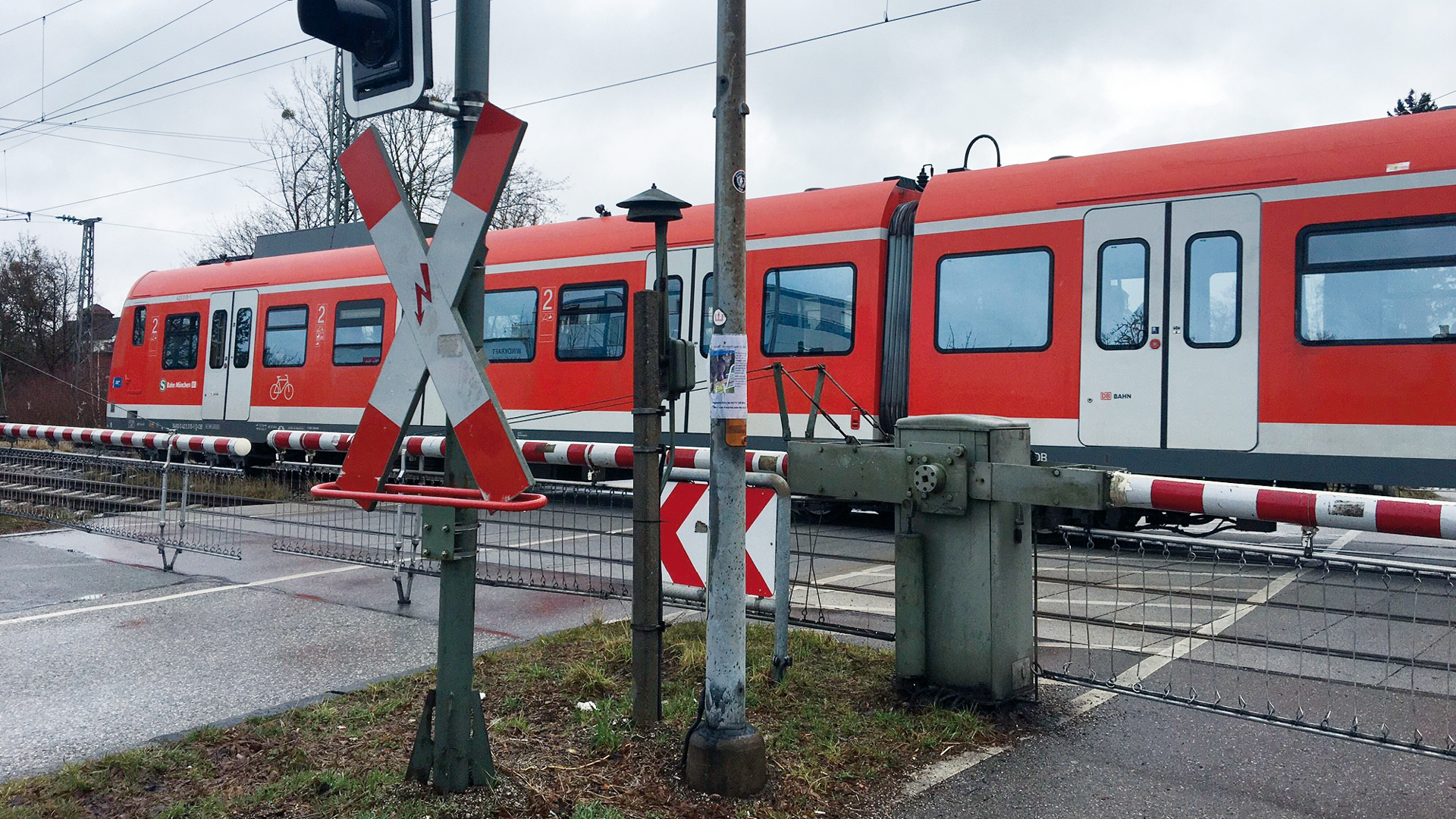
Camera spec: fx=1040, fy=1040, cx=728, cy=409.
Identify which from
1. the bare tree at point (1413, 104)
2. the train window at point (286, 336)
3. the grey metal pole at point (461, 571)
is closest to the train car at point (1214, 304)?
the grey metal pole at point (461, 571)

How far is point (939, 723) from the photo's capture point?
4.44 meters

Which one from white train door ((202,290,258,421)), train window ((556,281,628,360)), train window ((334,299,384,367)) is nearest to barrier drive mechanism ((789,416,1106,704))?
train window ((556,281,628,360))

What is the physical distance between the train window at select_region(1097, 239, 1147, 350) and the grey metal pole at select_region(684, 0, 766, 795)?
274 inches

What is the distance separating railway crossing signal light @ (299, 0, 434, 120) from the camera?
11.3 feet

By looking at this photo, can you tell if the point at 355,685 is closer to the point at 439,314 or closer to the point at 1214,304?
the point at 439,314

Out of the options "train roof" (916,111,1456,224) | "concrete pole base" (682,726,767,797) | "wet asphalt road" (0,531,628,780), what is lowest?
"wet asphalt road" (0,531,628,780)

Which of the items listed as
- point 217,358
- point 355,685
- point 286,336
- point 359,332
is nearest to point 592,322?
point 359,332

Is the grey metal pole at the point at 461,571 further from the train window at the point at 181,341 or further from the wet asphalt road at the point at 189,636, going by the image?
the train window at the point at 181,341

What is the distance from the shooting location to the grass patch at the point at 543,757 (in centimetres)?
363

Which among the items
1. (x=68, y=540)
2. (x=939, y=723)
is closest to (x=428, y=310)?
(x=939, y=723)

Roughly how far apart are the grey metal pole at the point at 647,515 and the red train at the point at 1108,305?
639 centimetres

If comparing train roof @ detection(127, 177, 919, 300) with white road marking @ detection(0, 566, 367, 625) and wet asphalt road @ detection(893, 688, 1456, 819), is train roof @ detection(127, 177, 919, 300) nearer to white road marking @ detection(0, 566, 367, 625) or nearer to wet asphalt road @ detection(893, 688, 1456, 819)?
white road marking @ detection(0, 566, 367, 625)

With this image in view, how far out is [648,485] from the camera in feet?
14.3

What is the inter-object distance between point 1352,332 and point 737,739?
751cm
